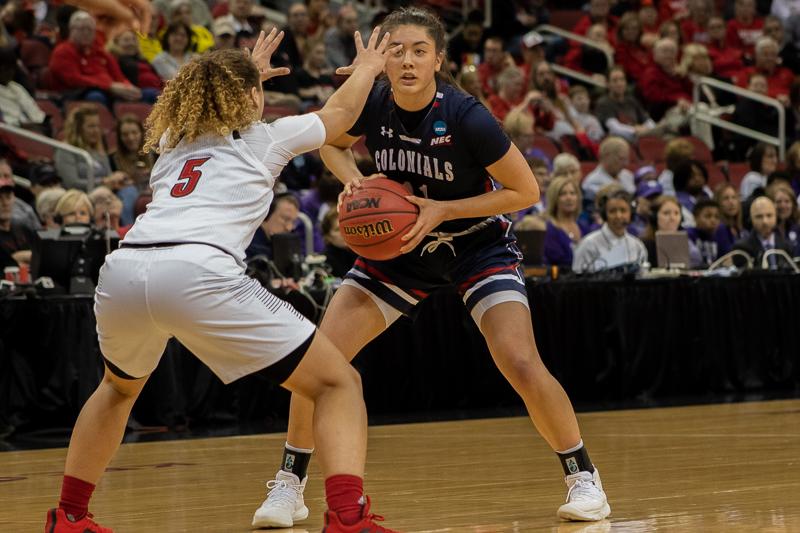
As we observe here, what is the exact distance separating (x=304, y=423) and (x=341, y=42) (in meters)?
9.60

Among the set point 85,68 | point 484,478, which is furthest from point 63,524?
point 85,68

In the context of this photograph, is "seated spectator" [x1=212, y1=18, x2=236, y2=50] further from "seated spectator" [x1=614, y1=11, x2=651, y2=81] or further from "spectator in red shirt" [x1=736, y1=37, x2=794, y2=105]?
"spectator in red shirt" [x1=736, y1=37, x2=794, y2=105]

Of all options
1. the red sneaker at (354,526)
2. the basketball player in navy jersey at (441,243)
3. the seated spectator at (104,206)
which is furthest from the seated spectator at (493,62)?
the red sneaker at (354,526)

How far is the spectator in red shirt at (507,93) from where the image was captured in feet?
44.0

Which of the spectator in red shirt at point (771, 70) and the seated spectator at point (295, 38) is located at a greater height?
the spectator in red shirt at point (771, 70)

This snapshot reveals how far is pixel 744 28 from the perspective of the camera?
1680 cm

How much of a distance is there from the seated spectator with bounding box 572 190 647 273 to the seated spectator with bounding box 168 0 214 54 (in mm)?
4395

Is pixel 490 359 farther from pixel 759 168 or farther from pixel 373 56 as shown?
pixel 373 56

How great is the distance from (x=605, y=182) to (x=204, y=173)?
8.46m

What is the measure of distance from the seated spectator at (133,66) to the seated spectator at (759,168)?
5.41m

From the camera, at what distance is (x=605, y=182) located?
12.2 m

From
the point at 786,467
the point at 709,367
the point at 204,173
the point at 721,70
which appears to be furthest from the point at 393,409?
the point at 721,70

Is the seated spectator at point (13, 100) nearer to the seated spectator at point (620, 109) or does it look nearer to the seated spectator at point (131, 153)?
the seated spectator at point (131, 153)

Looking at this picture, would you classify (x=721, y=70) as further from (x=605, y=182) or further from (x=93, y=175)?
(x=93, y=175)
